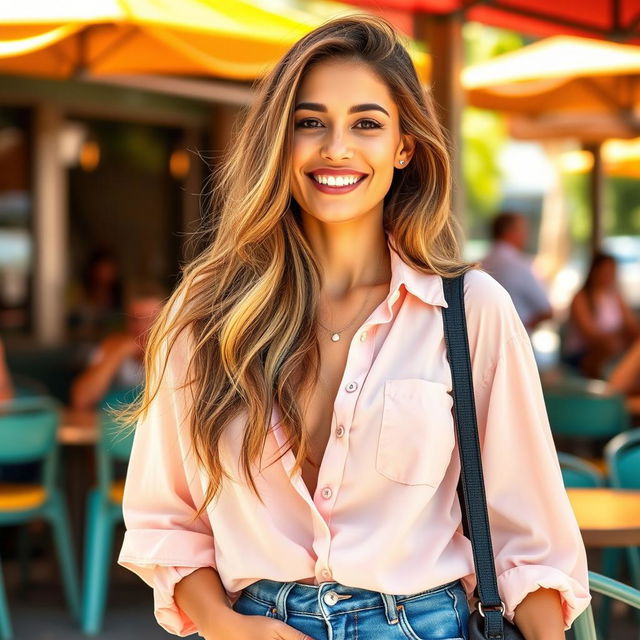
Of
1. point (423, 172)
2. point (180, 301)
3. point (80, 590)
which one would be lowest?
point (80, 590)

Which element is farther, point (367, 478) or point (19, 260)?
point (19, 260)

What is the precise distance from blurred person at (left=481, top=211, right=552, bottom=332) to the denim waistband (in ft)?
17.6

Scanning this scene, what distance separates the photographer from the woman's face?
181 centimetres

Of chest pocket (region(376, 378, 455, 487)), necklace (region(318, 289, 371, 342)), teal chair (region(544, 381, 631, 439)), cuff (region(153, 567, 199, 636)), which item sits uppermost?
necklace (region(318, 289, 371, 342))

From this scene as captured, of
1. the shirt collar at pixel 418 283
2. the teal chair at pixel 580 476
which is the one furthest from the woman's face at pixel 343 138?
the teal chair at pixel 580 476

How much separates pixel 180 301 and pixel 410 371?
43 cm

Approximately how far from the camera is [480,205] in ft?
82.2

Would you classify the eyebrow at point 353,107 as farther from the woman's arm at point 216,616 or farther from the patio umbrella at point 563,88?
the patio umbrella at point 563,88

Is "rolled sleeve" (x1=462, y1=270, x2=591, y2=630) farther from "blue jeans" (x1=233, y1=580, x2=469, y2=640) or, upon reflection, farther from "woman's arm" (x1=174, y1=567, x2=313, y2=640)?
"woman's arm" (x1=174, y1=567, x2=313, y2=640)

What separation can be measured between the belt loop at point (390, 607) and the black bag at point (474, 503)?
114 millimetres

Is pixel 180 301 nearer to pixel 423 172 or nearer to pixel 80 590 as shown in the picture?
pixel 423 172

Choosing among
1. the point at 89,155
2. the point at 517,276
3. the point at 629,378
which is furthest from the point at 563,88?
the point at 89,155

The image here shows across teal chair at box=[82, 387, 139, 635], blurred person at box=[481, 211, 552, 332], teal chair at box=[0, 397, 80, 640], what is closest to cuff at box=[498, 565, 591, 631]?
teal chair at box=[82, 387, 139, 635]

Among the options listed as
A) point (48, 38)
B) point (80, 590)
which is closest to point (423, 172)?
point (48, 38)
